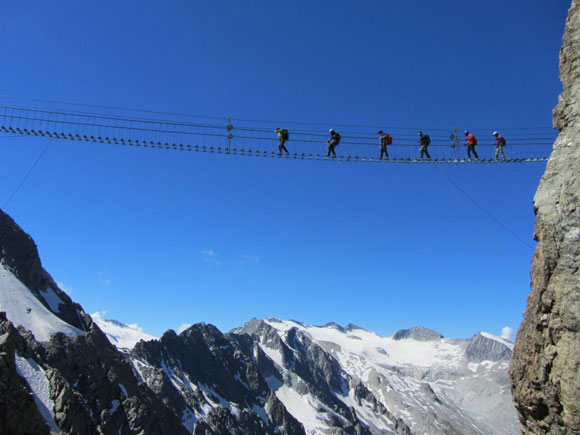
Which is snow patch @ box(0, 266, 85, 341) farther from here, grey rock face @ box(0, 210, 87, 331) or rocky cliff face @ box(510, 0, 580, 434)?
rocky cliff face @ box(510, 0, 580, 434)

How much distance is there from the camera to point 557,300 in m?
14.8

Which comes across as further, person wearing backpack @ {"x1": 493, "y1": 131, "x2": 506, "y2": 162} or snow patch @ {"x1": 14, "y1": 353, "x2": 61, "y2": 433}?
snow patch @ {"x1": 14, "y1": 353, "x2": 61, "y2": 433}

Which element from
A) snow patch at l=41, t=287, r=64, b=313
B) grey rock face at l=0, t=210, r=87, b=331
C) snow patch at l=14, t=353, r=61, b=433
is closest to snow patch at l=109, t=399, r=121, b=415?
grey rock face at l=0, t=210, r=87, b=331

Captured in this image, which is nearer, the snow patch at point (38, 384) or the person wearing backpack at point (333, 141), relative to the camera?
the person wearing backpack at point (333, 141)

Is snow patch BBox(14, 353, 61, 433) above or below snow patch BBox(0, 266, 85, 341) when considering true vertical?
below

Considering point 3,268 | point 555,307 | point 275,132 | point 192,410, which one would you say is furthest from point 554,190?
point 192,410

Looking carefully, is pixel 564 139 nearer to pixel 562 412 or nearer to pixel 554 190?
pixel 554 190

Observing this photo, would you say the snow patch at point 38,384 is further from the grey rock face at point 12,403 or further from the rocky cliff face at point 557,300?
the rocky cliff face at point 557,300

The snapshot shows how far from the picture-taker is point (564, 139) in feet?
54.8

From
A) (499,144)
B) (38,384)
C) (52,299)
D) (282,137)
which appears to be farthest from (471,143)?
(52,299)

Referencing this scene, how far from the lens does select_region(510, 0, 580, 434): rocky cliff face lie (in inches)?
557

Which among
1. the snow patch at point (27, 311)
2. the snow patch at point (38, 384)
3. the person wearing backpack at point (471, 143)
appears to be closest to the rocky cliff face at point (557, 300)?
the person wearing backpack at point (471, 143)

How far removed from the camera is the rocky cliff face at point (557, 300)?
14.2 m

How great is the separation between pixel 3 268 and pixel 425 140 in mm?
155854
